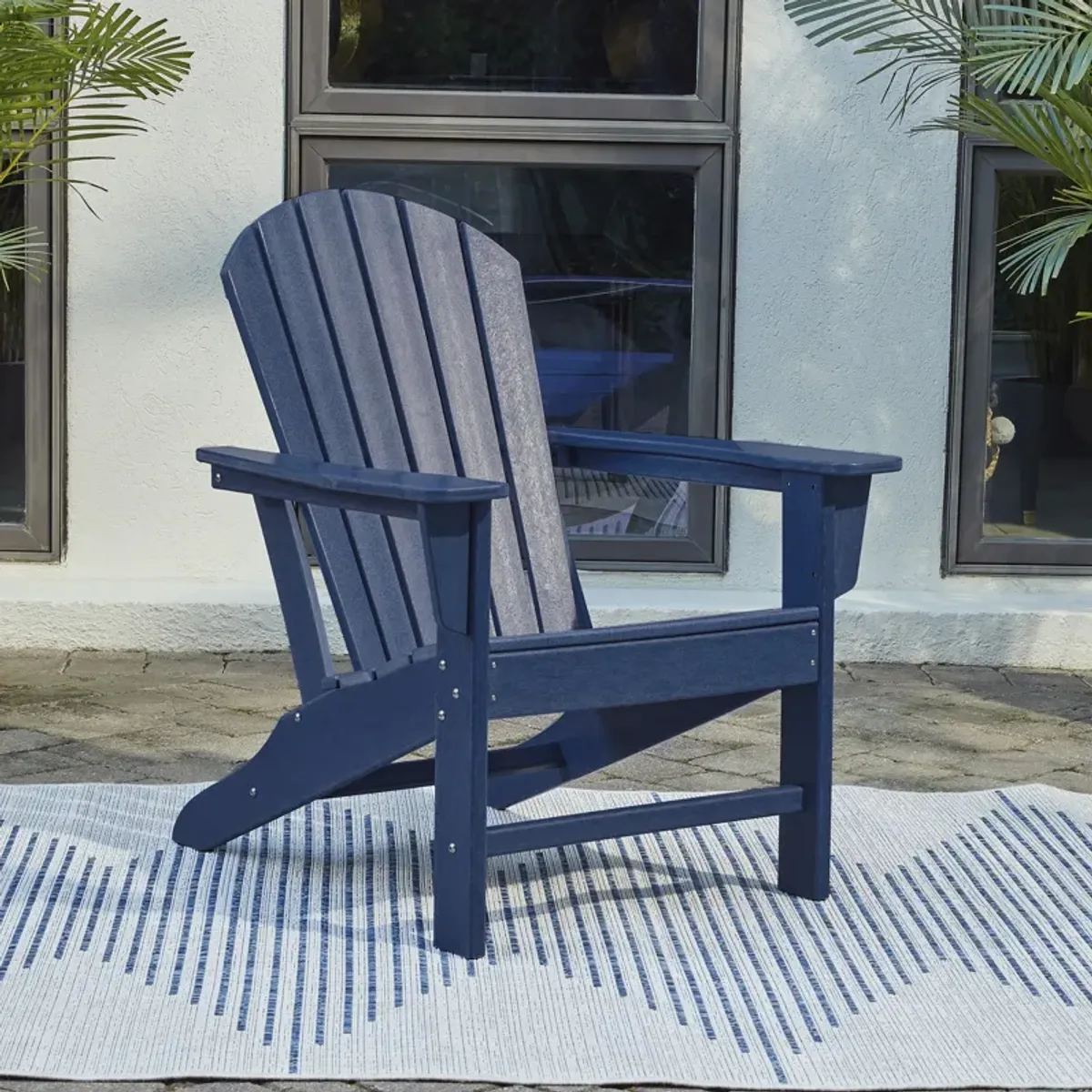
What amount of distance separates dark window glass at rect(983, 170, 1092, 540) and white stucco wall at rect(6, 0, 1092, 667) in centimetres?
17

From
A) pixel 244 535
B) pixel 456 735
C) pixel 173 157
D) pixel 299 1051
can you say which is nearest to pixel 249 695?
pixel 244 535

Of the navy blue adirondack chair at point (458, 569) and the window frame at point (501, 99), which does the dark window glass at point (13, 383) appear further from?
the navy blue adirondack chair at point (458, 569)

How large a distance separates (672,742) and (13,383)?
200 centimetres

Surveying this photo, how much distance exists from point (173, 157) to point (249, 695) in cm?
141

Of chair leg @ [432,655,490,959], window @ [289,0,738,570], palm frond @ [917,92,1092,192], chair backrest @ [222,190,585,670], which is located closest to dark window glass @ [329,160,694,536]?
window @ [289,0,738,570]

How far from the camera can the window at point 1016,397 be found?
470cm

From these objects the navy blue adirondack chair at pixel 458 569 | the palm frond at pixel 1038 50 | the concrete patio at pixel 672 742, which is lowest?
the concrete patio at pixel 672 742

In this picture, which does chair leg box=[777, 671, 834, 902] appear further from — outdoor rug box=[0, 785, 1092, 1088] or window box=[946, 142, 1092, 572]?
window box=[946, 142, 1092, 572]

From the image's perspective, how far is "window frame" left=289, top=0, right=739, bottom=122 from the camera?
4637 millimetres

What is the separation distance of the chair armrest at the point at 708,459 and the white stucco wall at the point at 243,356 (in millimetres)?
1519

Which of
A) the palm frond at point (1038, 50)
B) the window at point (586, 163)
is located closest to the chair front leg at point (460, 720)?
the palm frond at point (1038, 50)

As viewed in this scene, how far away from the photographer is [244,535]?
4.73 m

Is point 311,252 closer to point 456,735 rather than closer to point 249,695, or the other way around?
point 456,735

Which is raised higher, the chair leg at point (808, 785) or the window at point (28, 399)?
the window at point (28, 399)
